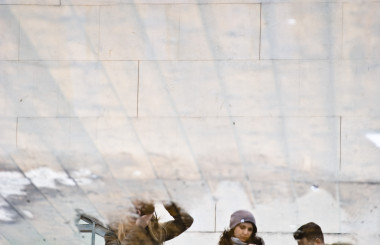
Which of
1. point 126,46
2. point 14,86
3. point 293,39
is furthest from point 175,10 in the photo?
point 14,86

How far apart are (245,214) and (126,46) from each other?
129 centimetres

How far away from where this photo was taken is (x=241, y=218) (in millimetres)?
5367

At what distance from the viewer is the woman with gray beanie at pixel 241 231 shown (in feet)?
17.6

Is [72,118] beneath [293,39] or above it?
beneath

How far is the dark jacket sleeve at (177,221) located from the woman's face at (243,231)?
30cm

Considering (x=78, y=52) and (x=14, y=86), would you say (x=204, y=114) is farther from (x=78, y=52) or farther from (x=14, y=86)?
(x=14, y=86)

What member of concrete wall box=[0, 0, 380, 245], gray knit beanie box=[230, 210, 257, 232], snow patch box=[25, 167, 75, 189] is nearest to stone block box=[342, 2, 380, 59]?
concrete wall box=[0, 0, 380, 245]

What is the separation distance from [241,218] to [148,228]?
2.00 feet

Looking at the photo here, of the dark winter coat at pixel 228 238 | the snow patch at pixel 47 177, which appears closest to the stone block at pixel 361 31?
the dark winter coat at pixel 228 238

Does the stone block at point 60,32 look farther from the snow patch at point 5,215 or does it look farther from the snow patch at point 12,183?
the snow patch at point 5,215

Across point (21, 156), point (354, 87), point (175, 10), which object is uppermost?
point (175, 10)

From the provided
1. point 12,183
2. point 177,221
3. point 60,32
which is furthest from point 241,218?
point 60,32

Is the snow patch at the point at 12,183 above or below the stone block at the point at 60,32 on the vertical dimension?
below

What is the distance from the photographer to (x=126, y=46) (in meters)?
5.43
